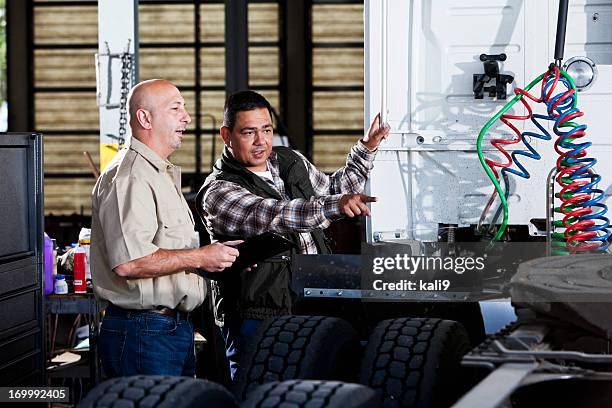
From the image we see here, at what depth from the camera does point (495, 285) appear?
3787mm

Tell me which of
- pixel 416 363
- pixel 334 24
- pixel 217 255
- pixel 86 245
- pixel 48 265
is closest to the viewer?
pixel 416 363

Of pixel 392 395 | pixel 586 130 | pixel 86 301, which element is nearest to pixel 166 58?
pixel 86 301

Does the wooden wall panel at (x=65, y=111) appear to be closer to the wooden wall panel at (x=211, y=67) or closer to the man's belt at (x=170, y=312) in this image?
Answer: the wooden wall panel at (x=211, y=67)

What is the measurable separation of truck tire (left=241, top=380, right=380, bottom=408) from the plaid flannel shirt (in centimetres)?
139

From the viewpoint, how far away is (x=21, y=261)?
4988mm

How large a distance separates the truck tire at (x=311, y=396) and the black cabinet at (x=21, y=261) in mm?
2385

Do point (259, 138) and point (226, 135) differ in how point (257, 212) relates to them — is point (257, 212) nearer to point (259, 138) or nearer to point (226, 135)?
point (259, 138)

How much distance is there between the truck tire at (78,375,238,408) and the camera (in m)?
2.62

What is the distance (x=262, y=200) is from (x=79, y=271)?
1.77 m

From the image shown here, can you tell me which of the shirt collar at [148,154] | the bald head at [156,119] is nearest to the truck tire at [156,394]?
the shirt collar at [148,154]

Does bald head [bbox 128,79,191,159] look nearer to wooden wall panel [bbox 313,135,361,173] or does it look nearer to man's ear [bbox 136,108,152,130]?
man's ear [bbox 136,108,152,130]

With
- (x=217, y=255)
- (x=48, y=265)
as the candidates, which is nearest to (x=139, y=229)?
(x=217, y=255)

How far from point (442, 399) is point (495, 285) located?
0.82m

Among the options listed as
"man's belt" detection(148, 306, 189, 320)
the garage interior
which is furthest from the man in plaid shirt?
"man's belt" detection(148, 306, 189, 320)
